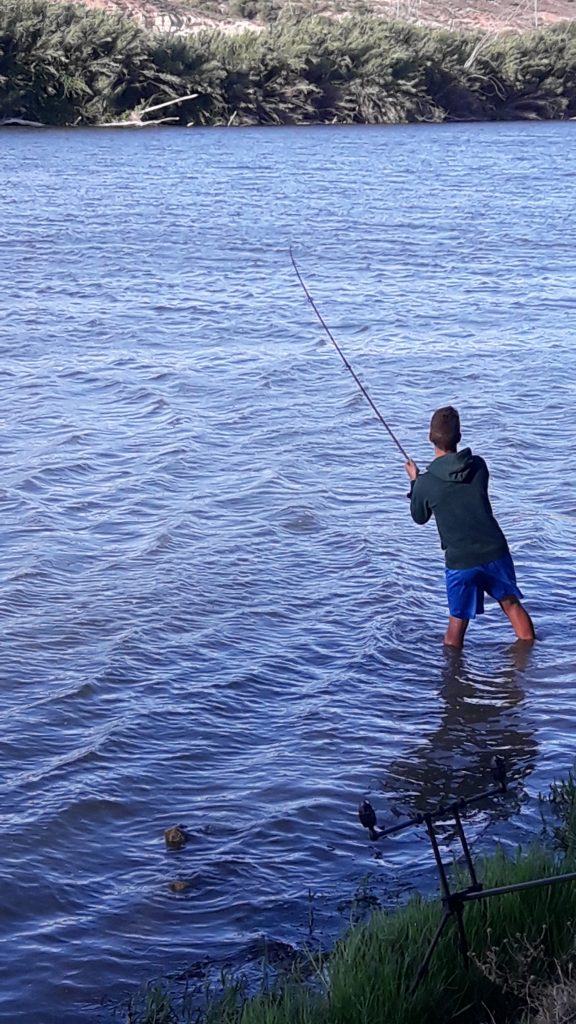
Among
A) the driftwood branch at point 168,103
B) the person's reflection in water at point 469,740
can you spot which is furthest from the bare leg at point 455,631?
the driftwood branch at point 168,103

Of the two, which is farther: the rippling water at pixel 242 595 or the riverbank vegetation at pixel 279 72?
the riverbank vegetation at pixel 279 72

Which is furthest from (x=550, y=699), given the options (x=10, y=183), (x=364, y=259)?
(x=10, y=183)

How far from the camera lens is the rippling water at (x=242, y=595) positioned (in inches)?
191

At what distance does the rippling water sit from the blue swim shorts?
32 cm

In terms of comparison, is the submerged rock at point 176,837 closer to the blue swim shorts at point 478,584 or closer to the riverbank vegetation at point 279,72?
the blue swim shorts at point 478,584

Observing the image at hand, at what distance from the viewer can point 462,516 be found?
6395 mm

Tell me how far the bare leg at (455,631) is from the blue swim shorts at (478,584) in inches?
3.9

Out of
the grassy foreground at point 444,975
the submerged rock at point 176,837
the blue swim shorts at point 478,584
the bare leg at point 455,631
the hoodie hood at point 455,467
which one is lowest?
the submerged rock at point 176,837

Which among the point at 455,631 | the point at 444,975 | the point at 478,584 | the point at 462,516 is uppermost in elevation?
the point at 462,516

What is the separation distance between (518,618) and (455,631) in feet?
0.97

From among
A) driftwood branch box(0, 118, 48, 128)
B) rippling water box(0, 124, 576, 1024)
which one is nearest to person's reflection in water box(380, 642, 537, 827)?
rippling water box(0, 124, 576, 1024)

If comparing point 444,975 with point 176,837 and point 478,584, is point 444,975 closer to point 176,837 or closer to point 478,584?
point 176,837

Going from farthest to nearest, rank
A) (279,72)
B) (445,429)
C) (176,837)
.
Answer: (279,72) → (445,429) → (176,837)

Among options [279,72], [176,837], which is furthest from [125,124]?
[176,837]
